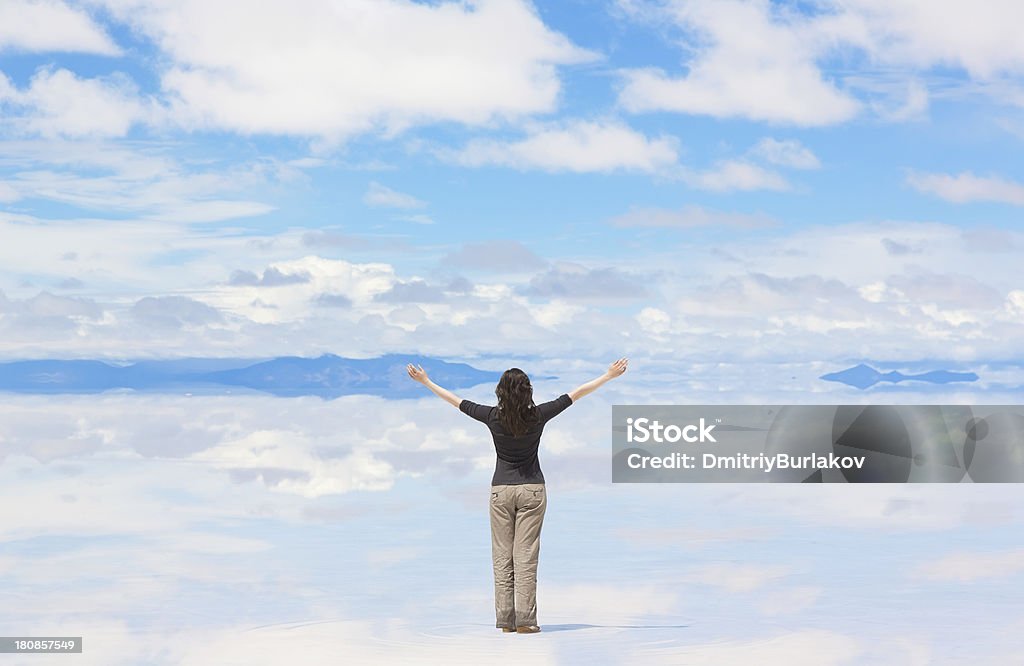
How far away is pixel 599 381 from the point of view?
40.2ft

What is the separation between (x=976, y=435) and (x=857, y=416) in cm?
180

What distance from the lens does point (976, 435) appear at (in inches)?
→ 702

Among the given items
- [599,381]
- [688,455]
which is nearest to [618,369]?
[599,381]

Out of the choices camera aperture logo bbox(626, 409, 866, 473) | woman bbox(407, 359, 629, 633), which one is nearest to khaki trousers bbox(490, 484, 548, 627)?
woman bbox(407, 359, 629, 633)

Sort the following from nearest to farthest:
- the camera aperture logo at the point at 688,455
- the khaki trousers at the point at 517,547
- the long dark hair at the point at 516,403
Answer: the long dark hair at the point at 516,403, the khaki trousers at the point at 517,547, the camera aperture logo at the point at 688,455

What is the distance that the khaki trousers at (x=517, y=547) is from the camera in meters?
12.1

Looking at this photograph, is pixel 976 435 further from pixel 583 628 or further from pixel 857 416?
pixel 583 628

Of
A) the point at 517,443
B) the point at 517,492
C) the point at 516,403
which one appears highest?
the point at 516,403

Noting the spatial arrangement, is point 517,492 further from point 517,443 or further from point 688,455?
point 688,455

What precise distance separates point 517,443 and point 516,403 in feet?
1.46

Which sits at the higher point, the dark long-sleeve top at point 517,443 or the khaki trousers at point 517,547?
the dark long-sleeve top at point 517,443

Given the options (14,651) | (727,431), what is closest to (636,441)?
(727,431)

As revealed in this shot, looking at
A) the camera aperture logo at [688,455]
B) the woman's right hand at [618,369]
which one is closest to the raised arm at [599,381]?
the woman's right hand at [618,369]

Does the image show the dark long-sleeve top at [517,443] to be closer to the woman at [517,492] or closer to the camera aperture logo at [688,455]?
the woman at [517,492]
